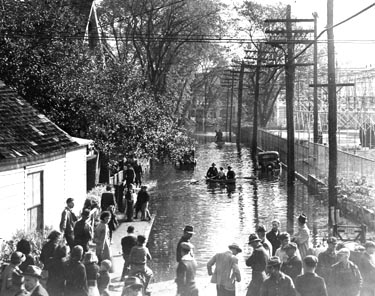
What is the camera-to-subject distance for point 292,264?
11711mm

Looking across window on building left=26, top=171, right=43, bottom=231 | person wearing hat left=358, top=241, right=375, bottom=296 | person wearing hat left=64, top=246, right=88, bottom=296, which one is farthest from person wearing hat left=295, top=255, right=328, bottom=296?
window on building left=26, top=171, right=43, bottom=231

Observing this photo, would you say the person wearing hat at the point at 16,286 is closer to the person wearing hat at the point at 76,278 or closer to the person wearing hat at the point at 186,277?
the person wearing hat at the point at 76,278

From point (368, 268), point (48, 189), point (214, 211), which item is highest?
point (48, 189)

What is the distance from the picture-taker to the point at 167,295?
14648 millimetres

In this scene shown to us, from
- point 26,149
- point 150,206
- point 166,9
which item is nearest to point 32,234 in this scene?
point 26,149

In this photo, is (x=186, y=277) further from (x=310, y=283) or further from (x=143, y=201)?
(x=143, y=201)

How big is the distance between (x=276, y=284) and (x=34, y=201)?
915 centimetres

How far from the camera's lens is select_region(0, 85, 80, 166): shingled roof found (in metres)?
16.4

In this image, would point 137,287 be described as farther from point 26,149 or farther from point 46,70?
point 46,70

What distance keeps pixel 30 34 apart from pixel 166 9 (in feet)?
96.8

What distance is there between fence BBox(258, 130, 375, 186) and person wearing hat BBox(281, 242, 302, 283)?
16.4 meters

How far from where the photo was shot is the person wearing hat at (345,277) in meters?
11.3

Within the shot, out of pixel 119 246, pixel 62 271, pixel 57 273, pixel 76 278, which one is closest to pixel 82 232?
pixel 57 273

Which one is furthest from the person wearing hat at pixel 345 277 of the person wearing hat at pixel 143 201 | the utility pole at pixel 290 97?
the utility pole at pixel 290 97
